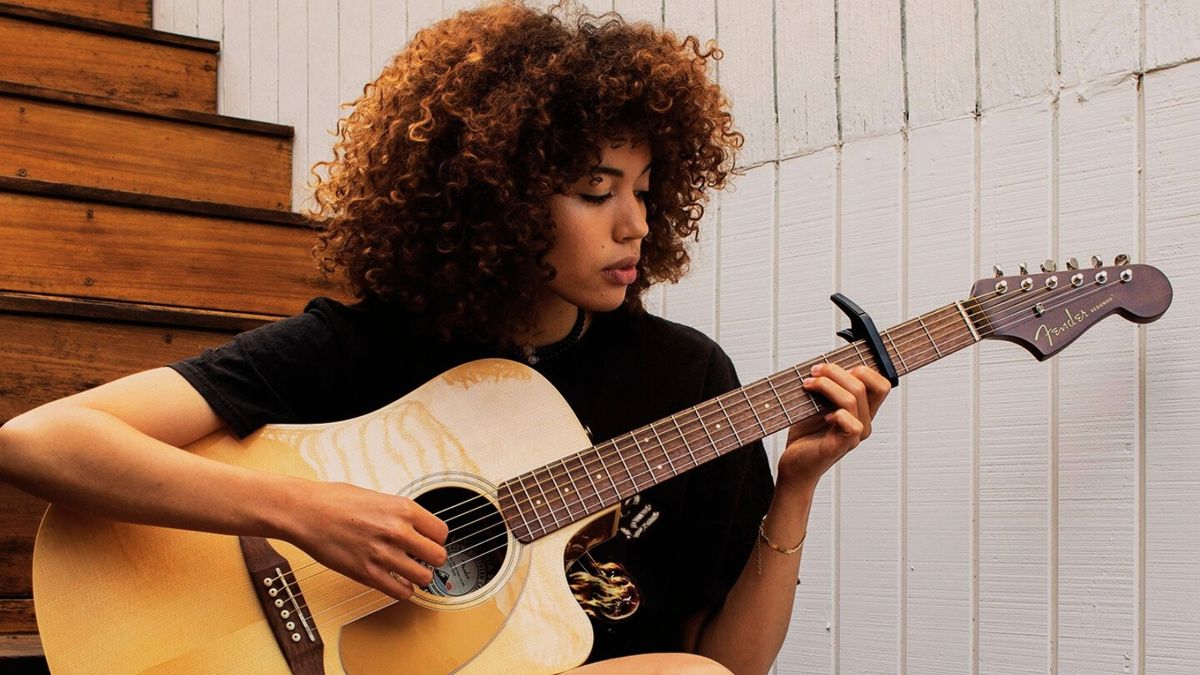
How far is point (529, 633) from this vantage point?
4.07 feet

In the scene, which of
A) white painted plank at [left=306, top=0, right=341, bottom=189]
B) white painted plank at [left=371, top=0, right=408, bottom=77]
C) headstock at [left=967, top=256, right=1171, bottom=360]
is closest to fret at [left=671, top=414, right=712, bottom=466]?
headstock at [left=967, top=256, right=1171, bottom=360]

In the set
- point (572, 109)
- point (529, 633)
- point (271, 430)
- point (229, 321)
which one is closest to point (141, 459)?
point (271, 430)

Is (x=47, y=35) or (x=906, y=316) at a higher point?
(x=47, y=35)

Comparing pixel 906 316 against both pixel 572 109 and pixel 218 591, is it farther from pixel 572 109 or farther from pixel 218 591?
pixel 218 591

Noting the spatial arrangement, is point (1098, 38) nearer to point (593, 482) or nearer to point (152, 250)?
point (593, 482)

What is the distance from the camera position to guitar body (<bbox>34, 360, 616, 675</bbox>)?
121 cm

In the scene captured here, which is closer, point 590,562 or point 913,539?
point 590,562

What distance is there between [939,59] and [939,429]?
0.47m

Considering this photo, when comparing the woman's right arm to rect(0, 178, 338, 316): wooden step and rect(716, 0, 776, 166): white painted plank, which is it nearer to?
rect(716, 0, 776, 166): white painted plank

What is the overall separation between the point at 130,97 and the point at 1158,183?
2.27 metres

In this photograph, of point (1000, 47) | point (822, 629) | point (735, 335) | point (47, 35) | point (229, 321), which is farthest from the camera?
point (47, 35)

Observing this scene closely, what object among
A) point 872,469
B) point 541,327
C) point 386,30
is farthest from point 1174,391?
point 386,30

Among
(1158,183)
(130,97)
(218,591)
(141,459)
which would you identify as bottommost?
(218,591)

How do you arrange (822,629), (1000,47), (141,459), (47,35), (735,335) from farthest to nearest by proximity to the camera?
(47,35)
(735,335)
(822,629)
(1000,47)
(141,459)
